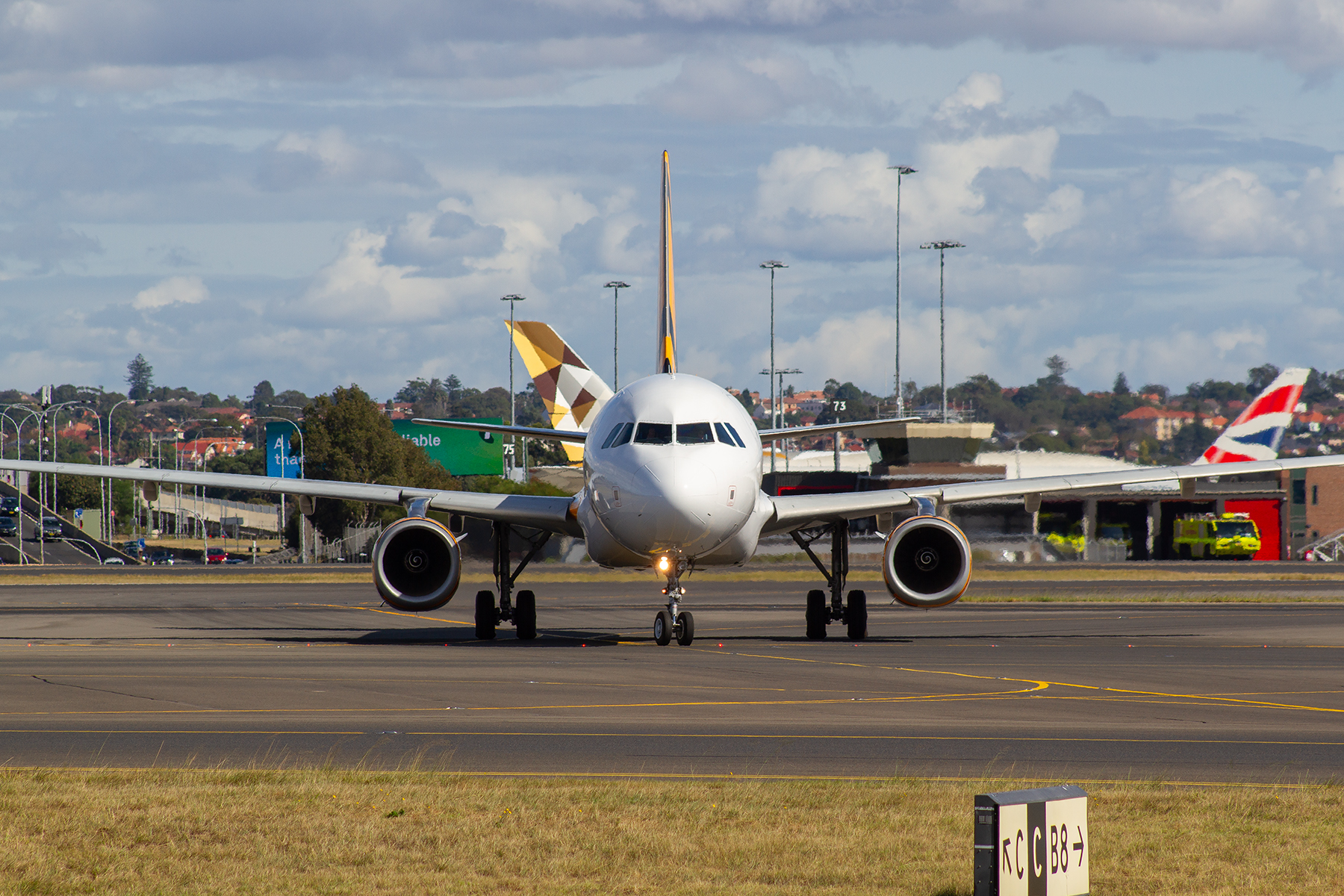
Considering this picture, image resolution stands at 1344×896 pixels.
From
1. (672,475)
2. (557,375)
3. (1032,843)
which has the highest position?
(557,375)

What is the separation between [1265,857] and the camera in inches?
367

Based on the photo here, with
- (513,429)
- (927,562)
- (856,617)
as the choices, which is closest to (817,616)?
(856,617)

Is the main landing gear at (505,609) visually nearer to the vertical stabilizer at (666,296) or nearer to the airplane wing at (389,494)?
the airplane wing at (389,494)

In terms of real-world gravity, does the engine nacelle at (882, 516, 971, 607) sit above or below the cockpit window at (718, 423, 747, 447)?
below

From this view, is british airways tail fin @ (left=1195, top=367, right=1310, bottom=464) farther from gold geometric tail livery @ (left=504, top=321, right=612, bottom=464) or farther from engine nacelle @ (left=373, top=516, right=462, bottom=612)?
engine nacelle @ (left=373, top=516, right=462, bottom=612)

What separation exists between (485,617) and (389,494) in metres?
3.23

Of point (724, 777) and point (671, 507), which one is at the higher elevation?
point (671, 507)

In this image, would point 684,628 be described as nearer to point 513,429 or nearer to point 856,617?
point 856,617

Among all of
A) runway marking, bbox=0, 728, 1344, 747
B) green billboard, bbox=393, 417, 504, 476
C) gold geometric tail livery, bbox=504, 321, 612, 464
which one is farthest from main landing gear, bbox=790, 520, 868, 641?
green billboard, bbox=393, 417, 504, 476

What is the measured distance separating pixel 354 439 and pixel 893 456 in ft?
139

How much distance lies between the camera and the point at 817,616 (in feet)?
95.7

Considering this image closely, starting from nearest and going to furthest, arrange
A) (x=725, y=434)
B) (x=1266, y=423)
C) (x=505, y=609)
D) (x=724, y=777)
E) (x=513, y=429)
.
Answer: (x=724, y=777) < (x=725, y=434) < (x=513, y=429) < (x=505, y=609) < (x=1266, y=423)

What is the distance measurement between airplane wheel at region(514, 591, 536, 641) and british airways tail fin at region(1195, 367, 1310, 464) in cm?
5683

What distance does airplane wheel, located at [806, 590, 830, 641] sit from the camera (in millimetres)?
29094
